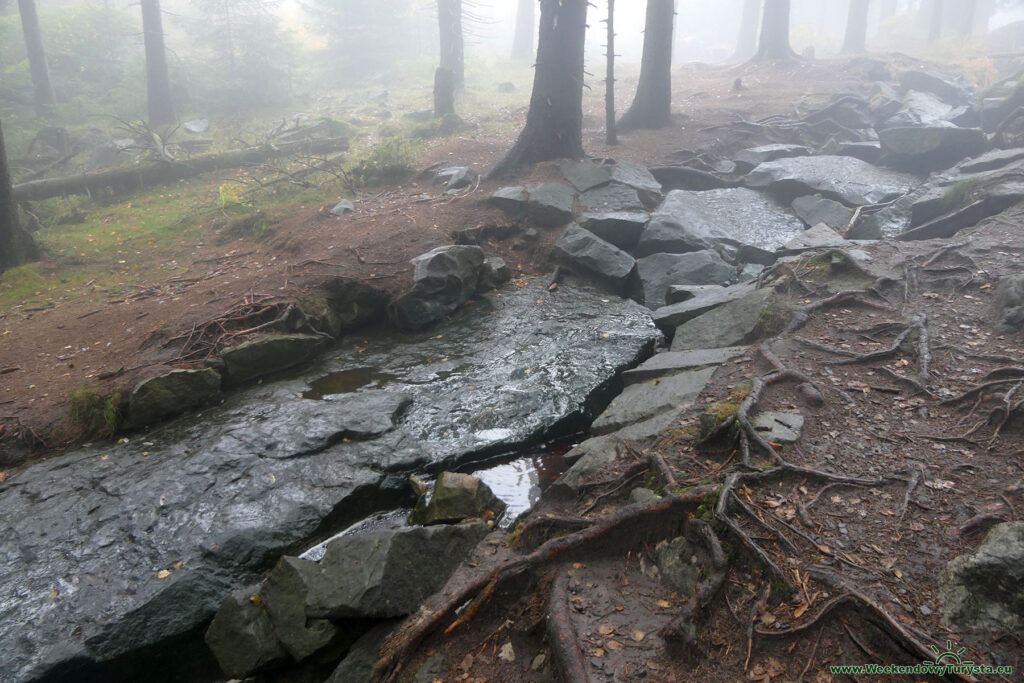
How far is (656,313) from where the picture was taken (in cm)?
887

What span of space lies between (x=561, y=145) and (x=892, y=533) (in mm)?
11695

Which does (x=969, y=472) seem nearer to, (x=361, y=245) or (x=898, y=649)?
(x=898, y=649)

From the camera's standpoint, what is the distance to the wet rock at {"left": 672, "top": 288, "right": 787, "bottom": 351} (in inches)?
285

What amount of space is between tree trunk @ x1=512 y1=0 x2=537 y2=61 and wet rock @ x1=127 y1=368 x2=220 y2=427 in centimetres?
3112

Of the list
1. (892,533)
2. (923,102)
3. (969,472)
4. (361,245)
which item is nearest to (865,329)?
(969,472)

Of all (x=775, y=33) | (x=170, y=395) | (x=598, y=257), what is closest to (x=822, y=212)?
(x=598, y=257)

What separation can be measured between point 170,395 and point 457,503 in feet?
12.1

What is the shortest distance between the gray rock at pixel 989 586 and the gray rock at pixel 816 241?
23.3 ft

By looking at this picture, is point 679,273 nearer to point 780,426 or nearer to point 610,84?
point 780,426

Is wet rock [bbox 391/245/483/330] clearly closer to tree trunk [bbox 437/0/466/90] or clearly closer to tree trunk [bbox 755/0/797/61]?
tree trunk [bbox 437/0/466/90]

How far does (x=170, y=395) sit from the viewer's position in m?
Answer: 6.75

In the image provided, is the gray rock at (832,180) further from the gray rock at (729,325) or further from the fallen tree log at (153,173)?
the fallen tree log at (153,173)

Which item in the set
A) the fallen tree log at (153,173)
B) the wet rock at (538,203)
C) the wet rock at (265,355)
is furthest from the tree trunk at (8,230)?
the wet rock at (538,203)

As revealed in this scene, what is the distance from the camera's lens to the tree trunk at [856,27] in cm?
2983
